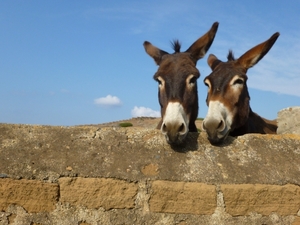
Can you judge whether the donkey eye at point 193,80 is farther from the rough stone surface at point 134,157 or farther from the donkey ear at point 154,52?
the rough stone surface at point 134,157

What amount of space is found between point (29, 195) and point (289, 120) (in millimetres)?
4060

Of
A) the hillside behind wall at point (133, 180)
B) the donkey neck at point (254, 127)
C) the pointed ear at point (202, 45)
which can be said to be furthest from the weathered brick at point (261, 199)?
the pointed ear at point (202, 45)

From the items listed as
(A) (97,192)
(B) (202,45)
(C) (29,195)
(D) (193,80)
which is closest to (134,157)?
(A) (97,192)

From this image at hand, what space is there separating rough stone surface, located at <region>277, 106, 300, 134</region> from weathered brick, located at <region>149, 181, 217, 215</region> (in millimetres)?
2917

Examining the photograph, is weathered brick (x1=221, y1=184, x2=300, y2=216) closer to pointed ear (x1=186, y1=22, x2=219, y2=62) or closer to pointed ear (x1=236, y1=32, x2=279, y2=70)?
pointed ear (x1=236, y1=32, x2=279, y2=70)

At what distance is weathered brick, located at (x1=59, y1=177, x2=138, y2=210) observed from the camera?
8.02ft

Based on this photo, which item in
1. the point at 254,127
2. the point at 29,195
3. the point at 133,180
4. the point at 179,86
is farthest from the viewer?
the point at 254,127

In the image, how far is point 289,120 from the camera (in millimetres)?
5207

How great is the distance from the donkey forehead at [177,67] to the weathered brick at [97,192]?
204 centimetres

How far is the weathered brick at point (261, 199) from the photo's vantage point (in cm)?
262

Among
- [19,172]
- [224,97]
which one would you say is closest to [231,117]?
[224,97]

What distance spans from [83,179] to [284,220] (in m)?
1.56

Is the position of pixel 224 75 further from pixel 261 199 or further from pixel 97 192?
pixel 97 192

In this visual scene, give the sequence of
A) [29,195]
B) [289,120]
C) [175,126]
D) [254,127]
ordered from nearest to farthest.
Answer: [29,195] < [175,126] < [289,120] < [254,127]
